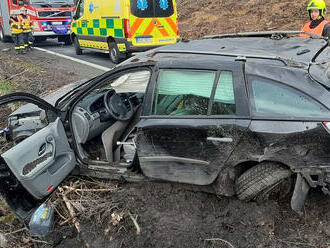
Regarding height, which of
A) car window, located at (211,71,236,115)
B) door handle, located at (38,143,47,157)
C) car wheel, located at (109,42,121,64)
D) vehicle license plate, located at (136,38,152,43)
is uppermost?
car window, located at (211,71,236,115)

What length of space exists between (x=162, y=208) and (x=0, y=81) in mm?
6908

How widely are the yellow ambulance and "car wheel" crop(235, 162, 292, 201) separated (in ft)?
24.6

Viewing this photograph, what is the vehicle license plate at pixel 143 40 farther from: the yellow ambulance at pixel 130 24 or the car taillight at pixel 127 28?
the car taillight at pixel 127 28

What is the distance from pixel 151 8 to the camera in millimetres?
10172

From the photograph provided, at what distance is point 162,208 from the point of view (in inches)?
141

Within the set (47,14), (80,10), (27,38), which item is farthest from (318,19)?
(47,14)

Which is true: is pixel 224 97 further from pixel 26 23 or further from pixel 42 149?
pixel 26 23

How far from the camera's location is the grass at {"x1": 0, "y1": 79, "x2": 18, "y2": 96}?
803 centimetres

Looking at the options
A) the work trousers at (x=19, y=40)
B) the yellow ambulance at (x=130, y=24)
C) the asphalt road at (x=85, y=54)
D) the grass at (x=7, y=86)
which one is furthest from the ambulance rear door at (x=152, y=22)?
the work trousers at (x=19, y=40)

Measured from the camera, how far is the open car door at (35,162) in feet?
11.0

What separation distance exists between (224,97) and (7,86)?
6681 mm

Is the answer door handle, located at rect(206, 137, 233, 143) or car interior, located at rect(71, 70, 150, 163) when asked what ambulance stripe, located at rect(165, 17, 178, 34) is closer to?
car interior, located at rect(71, 70, 150, 163)

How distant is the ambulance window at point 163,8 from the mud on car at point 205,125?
21.7 ft

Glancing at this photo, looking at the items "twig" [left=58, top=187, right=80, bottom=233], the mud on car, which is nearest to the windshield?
the mud on car
